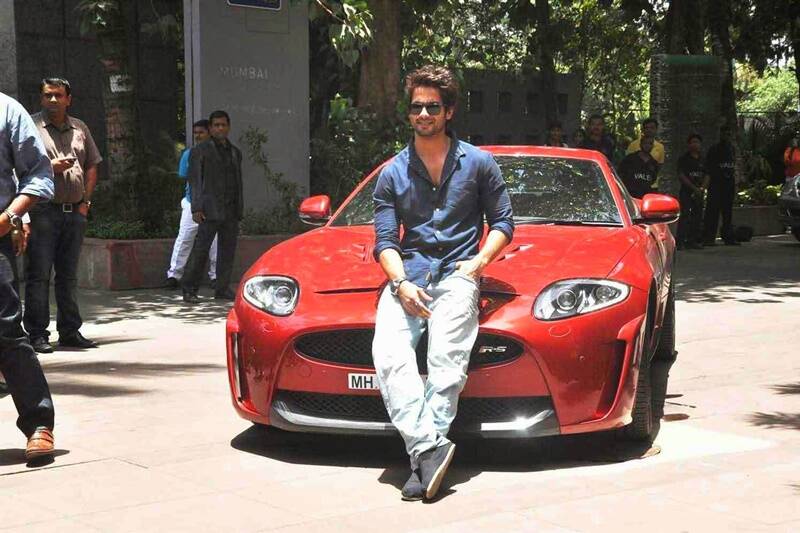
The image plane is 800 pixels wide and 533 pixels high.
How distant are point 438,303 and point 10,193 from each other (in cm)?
210

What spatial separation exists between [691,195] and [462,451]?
46.2ft

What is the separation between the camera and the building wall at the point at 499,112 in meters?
28.1

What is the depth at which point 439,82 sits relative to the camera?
250 inches

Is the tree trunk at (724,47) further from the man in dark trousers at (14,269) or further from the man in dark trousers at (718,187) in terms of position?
the man in dark trousers at (14,269)

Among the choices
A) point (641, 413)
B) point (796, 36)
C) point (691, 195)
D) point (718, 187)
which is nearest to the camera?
point (641, 413)

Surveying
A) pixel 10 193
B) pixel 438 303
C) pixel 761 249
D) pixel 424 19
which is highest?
pixel 424 19

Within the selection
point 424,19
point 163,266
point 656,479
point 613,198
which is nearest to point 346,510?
point 656,479

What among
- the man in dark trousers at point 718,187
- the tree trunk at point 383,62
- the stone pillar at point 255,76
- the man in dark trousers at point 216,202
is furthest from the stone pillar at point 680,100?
the man in dark trousers at point 216,202

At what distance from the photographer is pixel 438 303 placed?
6.13 meters

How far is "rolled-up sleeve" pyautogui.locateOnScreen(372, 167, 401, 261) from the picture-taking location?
6.39 m

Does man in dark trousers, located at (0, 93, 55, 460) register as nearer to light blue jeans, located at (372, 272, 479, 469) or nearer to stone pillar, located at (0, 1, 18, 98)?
light blue jeans, located at (372, 272, 479, 469)

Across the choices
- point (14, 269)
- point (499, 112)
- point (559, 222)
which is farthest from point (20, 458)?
point (499, 112)

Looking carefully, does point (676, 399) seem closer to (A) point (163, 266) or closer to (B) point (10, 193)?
(B) point (10, 193)

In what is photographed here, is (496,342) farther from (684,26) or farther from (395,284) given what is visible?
(684,26)
